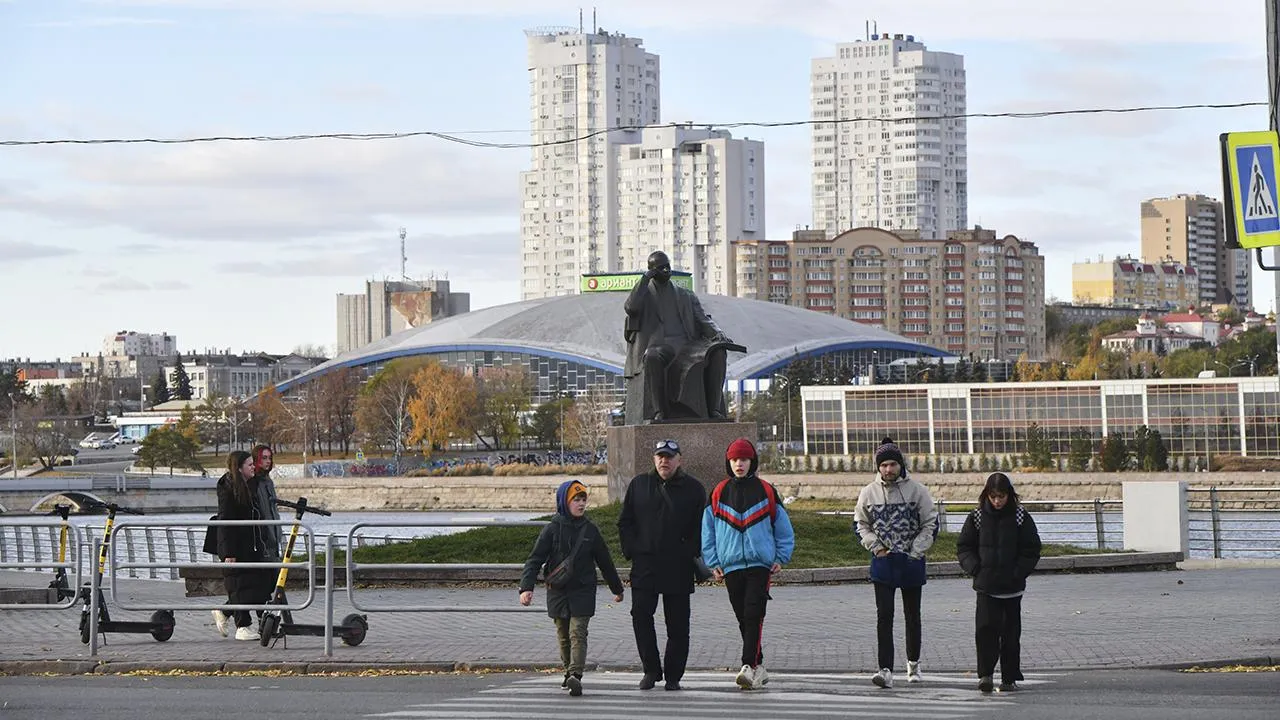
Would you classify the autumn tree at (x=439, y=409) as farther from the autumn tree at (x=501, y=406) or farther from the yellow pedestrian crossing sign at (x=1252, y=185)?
the yellow pedestrian crossing sign at (x=1252, y=185)

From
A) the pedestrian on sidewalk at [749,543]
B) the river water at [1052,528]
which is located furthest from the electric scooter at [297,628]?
the pedestrian on sidewalk at [749,543]

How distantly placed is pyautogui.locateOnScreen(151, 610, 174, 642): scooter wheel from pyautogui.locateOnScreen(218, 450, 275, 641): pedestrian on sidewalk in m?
0.50

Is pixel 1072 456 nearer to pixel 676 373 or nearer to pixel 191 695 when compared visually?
pixel 676 373

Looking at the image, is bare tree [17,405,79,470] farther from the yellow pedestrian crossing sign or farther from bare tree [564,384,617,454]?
the yellow pedestrian crossing sign

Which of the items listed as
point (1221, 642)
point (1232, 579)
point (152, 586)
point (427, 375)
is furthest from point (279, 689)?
point (427, 375)

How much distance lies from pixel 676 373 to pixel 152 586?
593 cm

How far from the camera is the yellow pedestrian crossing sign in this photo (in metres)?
13.2

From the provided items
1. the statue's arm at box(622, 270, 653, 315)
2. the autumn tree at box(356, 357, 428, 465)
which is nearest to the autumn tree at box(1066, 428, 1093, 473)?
the autumn tree at box(356, 357, 428, 465)

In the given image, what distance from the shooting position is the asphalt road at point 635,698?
418 inches

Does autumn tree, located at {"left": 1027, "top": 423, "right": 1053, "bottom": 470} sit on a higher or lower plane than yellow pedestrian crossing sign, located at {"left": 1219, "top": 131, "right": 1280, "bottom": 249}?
lower

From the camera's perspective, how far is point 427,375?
112312 millimetres

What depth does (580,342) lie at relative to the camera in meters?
129

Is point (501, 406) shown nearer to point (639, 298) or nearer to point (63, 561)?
point (639, 298)

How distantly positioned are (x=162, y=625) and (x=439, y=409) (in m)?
91.1
